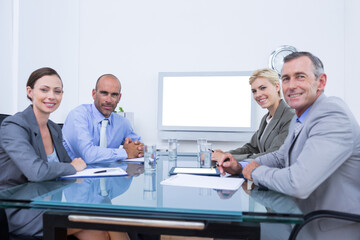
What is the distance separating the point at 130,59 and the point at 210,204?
425cm

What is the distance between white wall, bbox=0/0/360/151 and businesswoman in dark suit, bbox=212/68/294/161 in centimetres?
181

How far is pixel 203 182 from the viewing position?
1.40 meters

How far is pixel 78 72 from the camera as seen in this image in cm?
513

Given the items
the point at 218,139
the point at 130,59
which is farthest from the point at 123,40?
the point at 218,139

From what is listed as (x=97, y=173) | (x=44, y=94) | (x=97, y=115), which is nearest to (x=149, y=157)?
(x=97, y=173)

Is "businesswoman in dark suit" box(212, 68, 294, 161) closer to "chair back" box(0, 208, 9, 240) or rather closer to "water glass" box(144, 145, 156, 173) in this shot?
"water glass" box(144, 145, 156, 173)

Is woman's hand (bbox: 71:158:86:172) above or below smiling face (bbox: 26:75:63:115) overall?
below

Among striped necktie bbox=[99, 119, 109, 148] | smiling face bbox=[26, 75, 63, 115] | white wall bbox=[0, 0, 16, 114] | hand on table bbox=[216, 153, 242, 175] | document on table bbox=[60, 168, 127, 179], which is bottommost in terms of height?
document on table bbox=[60, 168, 127, 179]

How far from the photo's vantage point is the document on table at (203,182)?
1326mm

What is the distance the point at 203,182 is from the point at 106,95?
5.59 ft

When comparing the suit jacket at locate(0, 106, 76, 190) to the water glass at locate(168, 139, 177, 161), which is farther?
the water glass at locate(168, 139, 177, 161)

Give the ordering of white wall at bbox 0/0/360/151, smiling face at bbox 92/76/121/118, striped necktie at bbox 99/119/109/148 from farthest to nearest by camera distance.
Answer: white wall at bbox 0/0/360/151
smiling face at bbox 92/76/121/118
striped necktie at bbox 99/119/109/148

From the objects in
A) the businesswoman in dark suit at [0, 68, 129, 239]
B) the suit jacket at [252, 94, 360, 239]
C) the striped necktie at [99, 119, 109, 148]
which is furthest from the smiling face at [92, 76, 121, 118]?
the suit jacket at [252, 94, 360, 239]

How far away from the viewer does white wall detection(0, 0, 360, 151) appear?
4465mm
